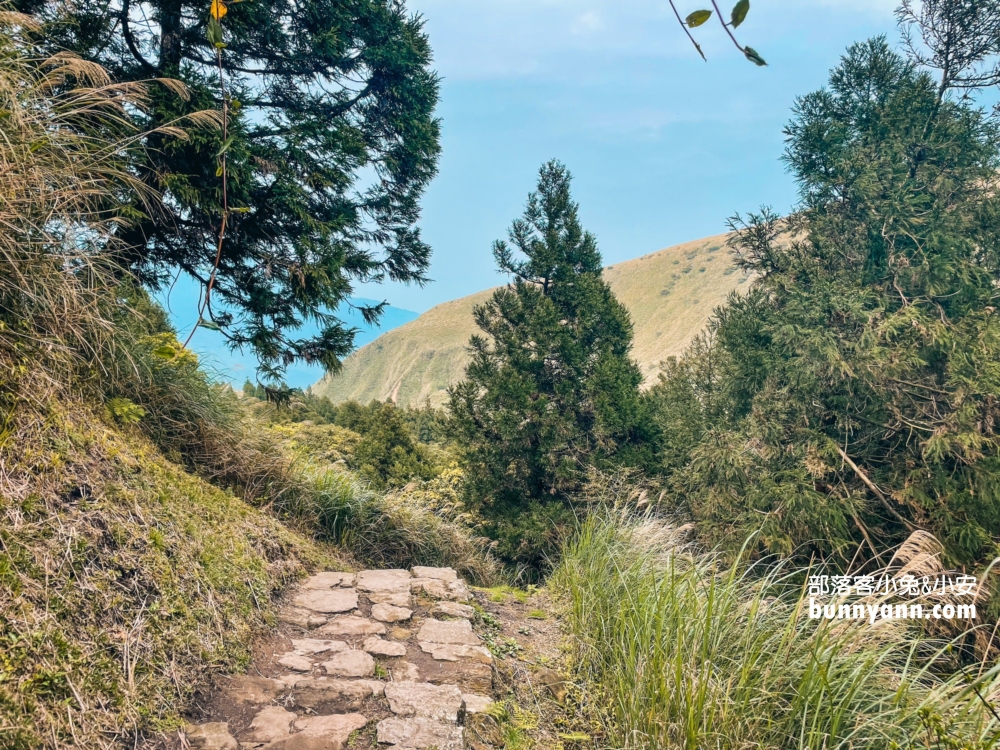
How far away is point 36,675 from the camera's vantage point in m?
1.49

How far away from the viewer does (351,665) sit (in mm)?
2578

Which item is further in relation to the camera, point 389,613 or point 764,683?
point 389,613

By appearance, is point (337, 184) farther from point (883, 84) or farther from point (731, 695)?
point (883, 84)

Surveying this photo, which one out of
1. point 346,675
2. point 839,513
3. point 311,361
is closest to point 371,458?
point 311,361

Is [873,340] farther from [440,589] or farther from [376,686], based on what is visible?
[376,686]

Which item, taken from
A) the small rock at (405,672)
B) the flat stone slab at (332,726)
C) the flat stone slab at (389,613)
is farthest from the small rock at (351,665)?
the flat stone slab at (389,613)

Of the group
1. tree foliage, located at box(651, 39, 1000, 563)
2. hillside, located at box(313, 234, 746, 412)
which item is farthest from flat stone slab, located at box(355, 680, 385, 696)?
hillside, located at box(313, 234, 746, 412)

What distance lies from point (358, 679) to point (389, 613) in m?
0.79

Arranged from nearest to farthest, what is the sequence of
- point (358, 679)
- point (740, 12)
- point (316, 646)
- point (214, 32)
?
point (740, 12) → point (214, 32) → point (358, 679) → point (316, 646)

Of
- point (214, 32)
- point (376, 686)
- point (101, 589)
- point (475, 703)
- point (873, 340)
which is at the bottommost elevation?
point (475, 703)

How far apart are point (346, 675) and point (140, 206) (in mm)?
4290

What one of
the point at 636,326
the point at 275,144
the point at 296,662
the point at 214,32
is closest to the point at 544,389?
the point at 275,144

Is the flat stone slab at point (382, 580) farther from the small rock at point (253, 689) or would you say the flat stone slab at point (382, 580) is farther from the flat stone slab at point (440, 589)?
the small rock at point (253, 689)

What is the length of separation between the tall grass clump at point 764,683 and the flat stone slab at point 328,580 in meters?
1.80
